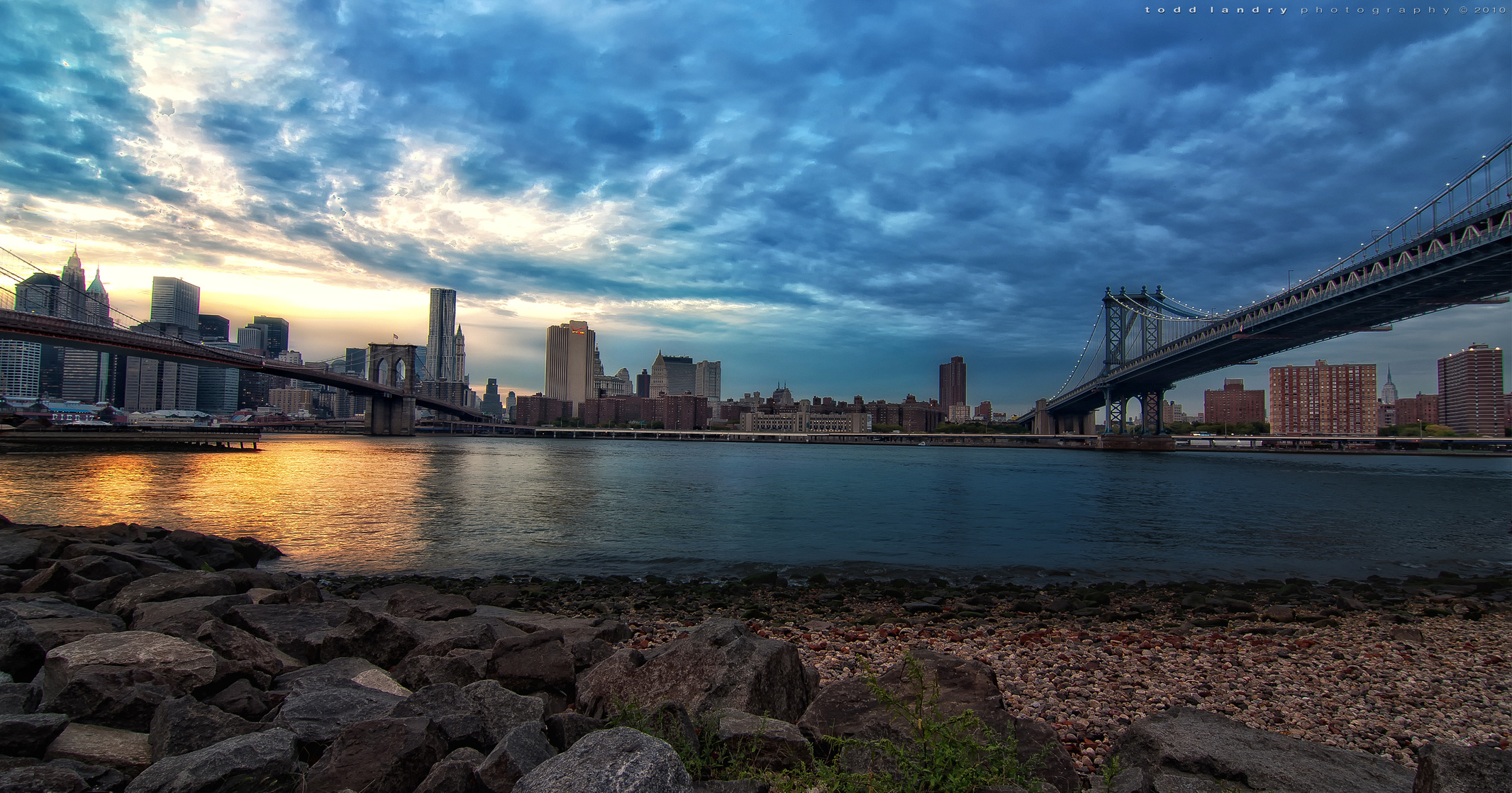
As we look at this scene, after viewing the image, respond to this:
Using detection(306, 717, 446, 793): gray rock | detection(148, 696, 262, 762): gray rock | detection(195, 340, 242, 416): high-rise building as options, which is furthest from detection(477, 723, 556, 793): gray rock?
detection(195, 340, 242, 416): high-rise building

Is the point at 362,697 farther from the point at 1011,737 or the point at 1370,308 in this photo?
the point at 1370,308

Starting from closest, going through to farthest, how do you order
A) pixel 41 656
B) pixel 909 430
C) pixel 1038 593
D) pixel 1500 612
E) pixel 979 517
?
pixel 41 656, pixel 1500 612, pixel 1038 593, pixel 979 517, pixel 909 430

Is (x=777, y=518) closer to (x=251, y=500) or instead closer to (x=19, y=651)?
(x=19, y=651)

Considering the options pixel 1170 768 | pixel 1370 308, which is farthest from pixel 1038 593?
pixel 1370 308

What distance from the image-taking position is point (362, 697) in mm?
3719

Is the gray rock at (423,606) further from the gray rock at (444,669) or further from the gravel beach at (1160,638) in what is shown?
the gray rock at (444,669)

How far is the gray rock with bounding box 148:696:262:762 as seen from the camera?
295 cm

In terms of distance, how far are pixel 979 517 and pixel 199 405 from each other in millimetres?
189854

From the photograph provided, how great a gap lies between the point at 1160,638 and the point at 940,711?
15.5 ft

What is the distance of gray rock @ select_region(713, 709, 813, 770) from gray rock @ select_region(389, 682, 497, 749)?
1168 millimetres

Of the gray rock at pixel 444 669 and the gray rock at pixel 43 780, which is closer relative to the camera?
the gray rock at pixel 43 780

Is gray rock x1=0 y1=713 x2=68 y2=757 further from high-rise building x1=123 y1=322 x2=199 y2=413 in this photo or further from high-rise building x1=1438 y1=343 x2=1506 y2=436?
high-rise building x1=123 y1=322 x2=199 y2=413

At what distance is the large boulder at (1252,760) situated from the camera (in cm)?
306

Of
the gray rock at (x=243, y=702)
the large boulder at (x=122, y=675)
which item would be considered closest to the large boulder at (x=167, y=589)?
the large boulder at (x=122, y=675)
